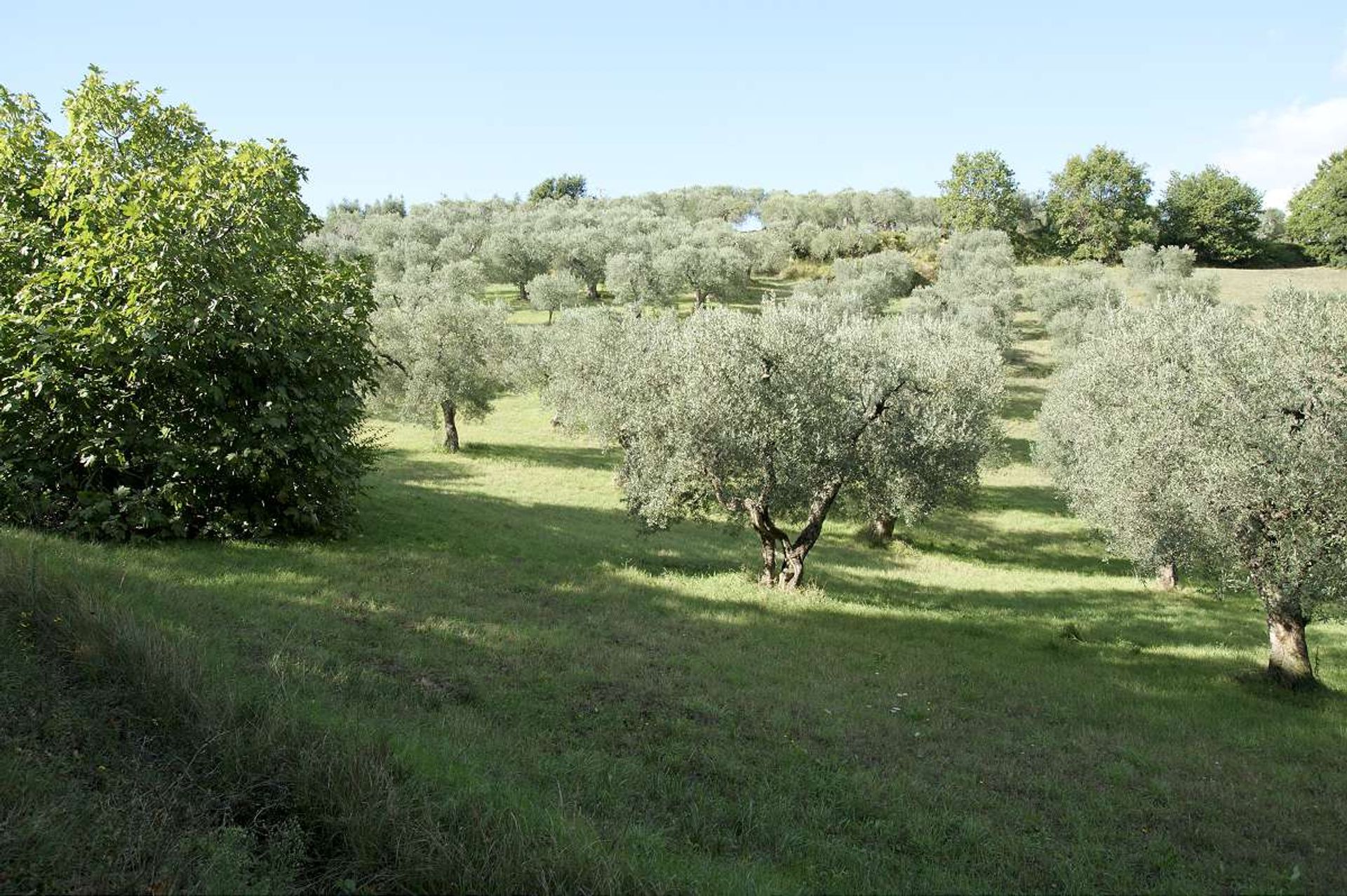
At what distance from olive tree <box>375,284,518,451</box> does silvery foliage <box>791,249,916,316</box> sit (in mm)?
39687

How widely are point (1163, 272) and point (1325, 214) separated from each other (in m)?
30.1

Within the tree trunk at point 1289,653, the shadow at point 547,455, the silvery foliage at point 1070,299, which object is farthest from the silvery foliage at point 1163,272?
the tree trunk at point 1289,653

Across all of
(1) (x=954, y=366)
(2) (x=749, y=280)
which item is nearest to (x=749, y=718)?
(1) (x=954, y=366)

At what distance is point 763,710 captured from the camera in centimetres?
1171

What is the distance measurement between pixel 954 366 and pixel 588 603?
73.3ft

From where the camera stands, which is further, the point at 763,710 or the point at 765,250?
the point at 765,250

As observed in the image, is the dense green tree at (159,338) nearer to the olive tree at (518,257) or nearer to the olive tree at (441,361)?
the olive tree at (441,361)

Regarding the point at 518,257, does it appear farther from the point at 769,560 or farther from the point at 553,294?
the point at 769,560

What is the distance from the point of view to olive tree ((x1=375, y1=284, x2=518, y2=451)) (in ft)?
139

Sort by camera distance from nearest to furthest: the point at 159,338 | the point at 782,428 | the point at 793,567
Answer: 1. the point at 159,338
2. the point at 782,428
3. the point at 793,567

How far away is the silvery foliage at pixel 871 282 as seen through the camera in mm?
82125

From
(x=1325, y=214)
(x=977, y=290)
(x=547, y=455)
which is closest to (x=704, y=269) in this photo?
(x=977, y=290)

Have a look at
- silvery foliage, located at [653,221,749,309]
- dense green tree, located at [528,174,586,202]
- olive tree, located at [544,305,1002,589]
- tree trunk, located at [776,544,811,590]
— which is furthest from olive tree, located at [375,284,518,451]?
dense green tree, located at [528,174,586,202]

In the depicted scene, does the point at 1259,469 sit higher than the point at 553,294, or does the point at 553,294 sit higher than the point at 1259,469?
the point at 553,294
